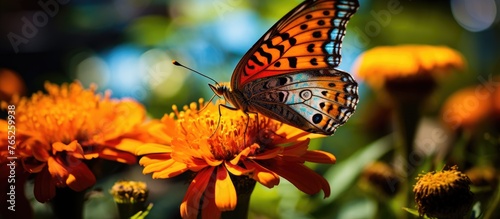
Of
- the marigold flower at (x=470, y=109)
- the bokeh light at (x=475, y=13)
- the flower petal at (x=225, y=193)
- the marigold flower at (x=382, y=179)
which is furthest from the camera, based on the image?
the bokeh light at (x=475, y=13)

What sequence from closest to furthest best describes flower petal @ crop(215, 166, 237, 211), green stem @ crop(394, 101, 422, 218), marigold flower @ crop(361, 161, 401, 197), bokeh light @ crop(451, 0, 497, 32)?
flower petal @ crop(215, 166, 237, 211)
marigold flower @ crop(361, 161, 401, 197)
green stem @ crop(394, 101, 422, 218)
bokeh light @ crop(451, 0, 497, 32)

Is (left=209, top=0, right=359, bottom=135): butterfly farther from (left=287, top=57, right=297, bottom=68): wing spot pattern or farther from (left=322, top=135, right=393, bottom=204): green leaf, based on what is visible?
(left=322, top=135, right=393, bottom=204): green leaf

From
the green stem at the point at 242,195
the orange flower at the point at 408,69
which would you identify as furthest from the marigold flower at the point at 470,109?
the green stem at the point at 242,195

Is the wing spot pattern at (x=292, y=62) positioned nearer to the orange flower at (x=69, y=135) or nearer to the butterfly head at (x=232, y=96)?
the butterfly head at (x=232, y=96)

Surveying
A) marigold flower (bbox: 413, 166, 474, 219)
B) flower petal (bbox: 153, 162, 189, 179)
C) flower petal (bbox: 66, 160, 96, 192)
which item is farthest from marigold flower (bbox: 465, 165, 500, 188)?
flower petal (bbox: 66, 160, 96, 192)

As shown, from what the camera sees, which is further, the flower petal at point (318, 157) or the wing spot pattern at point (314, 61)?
the wing spot pattern at point (314, 61)

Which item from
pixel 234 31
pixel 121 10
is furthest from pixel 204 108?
pixel 121 10
